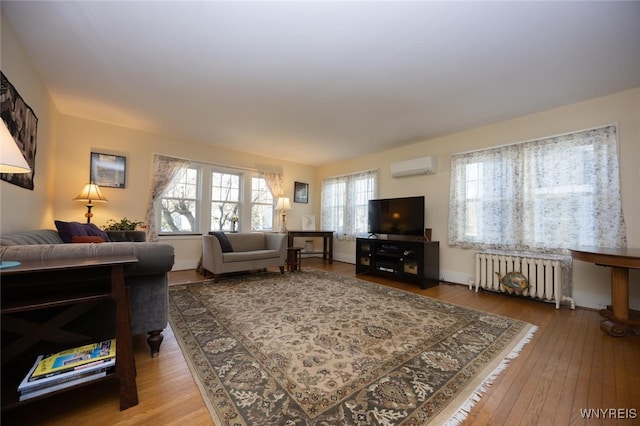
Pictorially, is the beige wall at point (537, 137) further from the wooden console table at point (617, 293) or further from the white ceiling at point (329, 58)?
the wooden console table at point (617, 293)

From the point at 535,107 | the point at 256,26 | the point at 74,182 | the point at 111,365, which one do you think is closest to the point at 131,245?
the point at 111,365

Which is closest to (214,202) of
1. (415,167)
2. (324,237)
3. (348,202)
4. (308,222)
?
(308,222)

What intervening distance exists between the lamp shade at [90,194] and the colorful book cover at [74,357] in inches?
119

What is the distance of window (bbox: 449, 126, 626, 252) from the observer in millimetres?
2713

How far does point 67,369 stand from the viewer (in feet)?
3.76

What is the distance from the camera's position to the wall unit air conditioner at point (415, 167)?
4.10m

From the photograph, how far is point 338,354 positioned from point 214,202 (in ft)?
13.7

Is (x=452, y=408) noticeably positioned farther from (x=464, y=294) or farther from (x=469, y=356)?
(x=464, y=294)

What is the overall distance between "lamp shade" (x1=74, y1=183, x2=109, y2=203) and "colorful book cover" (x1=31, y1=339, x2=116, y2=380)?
303cm

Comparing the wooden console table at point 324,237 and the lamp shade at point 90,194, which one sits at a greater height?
the lamp shade at point 90,194

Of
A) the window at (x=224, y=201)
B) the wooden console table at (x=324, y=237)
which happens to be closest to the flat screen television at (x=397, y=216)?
the wooden console table at (x=324, y=237)

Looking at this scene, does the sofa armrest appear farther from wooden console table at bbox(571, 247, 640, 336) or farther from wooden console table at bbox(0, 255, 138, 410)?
wooden console table at bbox(571, 247, 640, 336)

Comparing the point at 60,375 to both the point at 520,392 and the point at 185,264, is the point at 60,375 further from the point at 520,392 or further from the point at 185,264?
the point at 185,264

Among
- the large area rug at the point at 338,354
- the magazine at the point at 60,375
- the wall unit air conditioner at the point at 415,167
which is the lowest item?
the large area rug at the point at 338,354
